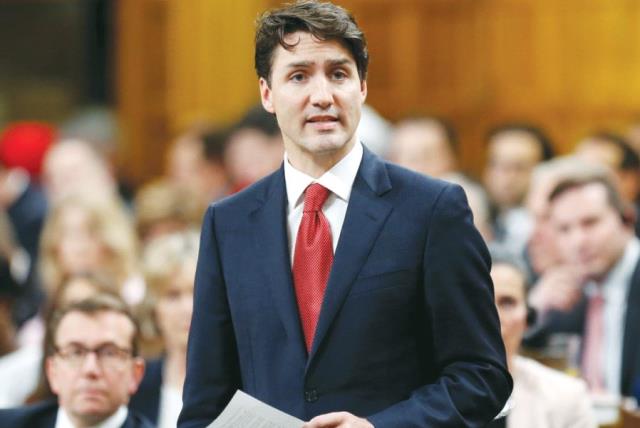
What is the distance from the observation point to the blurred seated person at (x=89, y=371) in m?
4.00

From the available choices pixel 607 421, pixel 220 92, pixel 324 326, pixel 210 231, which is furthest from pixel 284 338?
pixel 220 92

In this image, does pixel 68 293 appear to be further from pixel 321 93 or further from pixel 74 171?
pixel 74 171

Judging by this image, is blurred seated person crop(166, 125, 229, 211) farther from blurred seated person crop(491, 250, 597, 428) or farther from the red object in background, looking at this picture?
blurred seated person crop(491, 250, 597, 428)

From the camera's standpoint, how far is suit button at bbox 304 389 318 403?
8.87ft

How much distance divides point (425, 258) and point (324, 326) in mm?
227

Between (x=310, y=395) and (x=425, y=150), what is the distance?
520 centimetres

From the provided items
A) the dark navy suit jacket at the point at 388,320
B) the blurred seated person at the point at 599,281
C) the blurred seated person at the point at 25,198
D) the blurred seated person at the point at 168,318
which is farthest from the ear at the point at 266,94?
the blurred seated person at the point at 25,198

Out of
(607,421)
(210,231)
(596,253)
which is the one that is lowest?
(607,421)

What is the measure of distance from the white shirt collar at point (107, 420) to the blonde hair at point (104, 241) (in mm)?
2680

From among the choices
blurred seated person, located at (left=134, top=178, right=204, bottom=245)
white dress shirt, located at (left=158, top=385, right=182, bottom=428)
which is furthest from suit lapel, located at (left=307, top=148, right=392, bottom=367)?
blurred seated person, located at (left=134, top=178, right=204, bottom=245)

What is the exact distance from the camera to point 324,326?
2689 millimetres

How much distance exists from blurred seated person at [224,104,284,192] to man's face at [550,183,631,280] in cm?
229

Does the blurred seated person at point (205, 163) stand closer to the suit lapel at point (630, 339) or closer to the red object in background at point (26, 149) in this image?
the red object in background at point (26, 149)

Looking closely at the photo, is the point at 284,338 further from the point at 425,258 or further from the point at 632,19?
→ the point at 632,19
